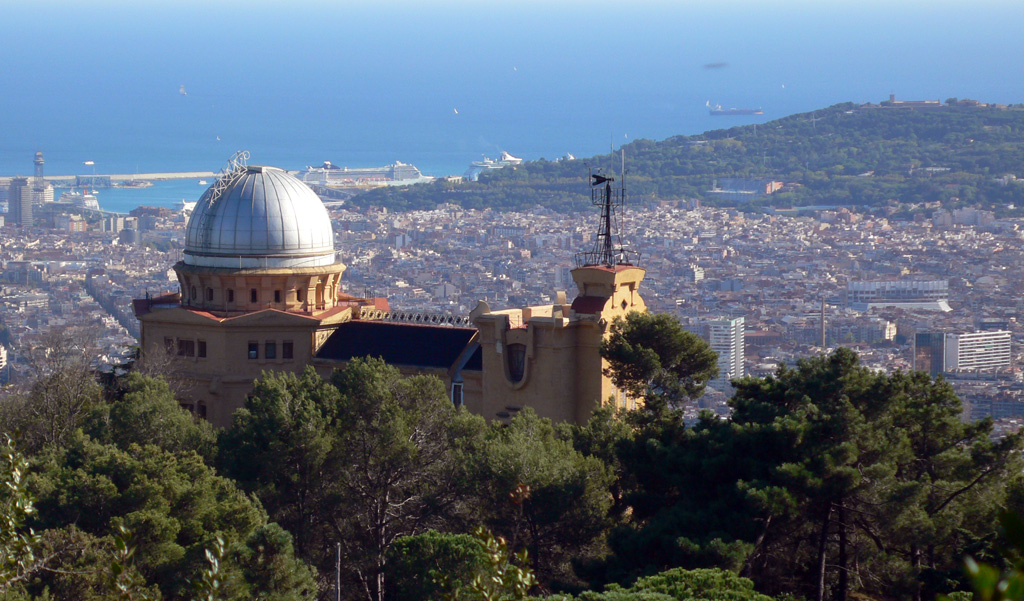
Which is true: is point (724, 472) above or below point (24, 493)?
below

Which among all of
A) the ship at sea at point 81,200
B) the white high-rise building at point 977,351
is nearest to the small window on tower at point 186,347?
the white high-rise building at point 977,351

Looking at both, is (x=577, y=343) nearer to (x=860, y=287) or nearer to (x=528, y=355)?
(x=528, y=355)

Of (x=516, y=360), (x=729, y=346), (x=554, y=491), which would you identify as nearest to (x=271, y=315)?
(x=516, y=360)

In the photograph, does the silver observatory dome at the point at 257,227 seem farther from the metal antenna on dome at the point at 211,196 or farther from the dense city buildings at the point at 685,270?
the dense city buildings at the point at 685,270

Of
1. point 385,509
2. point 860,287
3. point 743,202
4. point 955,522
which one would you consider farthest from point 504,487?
point 743,202

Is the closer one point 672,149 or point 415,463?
point 415,463

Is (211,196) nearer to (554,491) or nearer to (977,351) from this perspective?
(554,491)
